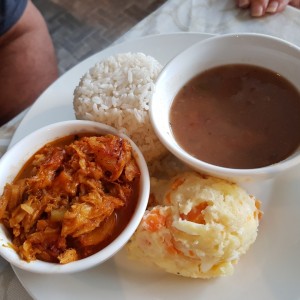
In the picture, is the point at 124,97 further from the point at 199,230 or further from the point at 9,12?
the point at 9,12

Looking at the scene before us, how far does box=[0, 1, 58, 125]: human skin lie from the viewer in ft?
7.50

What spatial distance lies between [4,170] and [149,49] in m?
0.79

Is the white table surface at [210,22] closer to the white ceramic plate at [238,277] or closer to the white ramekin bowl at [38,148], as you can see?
the white ramekin bowl at [38,148]

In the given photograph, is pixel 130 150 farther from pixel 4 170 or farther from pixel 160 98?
pixel 4 170

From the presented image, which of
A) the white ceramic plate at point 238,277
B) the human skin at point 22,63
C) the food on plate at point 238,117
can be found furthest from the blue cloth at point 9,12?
the white ceramic plate at point 238,277

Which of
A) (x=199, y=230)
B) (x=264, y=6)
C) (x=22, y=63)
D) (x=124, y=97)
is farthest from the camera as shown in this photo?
(x=22, y=63)

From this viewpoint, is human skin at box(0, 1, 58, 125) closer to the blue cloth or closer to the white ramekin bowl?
the blue cloth

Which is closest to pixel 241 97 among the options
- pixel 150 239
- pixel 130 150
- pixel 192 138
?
pixel 192 138

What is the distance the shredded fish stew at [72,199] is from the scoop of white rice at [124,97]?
0.14 metres

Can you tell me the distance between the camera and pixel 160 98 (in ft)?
4.80

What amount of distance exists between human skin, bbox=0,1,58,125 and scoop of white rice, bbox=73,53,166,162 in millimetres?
821

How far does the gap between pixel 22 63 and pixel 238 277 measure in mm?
1578

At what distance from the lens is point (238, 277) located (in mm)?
1338

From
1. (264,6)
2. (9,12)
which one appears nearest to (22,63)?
(9,12)
